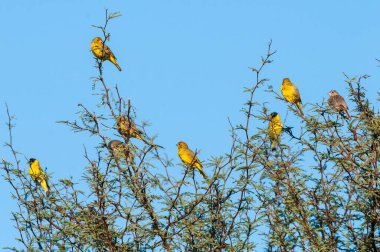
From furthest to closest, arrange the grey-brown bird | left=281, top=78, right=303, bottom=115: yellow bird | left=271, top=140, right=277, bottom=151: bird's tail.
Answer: left=281, top=78, right=303, bottom=115: yellow bird
left=271, top=140, right=277, bottom=151: bird's tail
the grey-brown bird

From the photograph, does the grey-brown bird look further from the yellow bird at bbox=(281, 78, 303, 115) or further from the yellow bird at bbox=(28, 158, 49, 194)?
the yellow bird at bbox=(281, 78, 303, 115)

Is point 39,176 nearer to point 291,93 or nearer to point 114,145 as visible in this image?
point 114,145

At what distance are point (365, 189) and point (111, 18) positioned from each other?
242 cm

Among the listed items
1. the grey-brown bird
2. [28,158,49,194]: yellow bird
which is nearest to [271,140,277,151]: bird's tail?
the grey-brown bird

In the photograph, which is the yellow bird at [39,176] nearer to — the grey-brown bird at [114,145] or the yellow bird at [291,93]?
the grey-brown bird at [114,145]

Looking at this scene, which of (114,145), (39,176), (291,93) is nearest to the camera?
(114,145)

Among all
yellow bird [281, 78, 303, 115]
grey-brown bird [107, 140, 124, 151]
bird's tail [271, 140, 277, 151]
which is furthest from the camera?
yellow bird [281, 78, 303, 115]

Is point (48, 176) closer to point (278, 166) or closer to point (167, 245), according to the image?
point (167, 245)

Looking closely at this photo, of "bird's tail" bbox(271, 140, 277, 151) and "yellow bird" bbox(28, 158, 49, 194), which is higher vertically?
"yellow bird" bbox(28, 158, 49, 194)

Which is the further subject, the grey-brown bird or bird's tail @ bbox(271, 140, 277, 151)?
bird's tail @ bbox(271, 140, 277, 151)

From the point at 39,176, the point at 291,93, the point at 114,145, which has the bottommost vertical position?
the point at 114,145

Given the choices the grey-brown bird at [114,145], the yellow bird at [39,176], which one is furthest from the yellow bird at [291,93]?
the grey-brown bird at [114,145]

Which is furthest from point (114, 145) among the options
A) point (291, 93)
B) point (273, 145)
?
point (291, 93)

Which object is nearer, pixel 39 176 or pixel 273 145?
pixel 273 145
